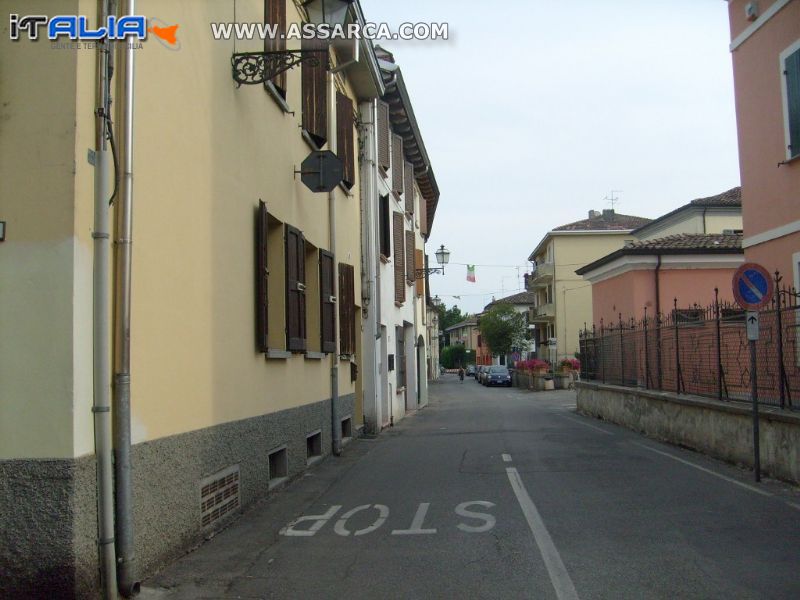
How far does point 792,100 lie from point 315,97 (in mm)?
8173

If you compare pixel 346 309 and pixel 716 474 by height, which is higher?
pixel 346 309

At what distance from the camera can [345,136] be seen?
587 inches

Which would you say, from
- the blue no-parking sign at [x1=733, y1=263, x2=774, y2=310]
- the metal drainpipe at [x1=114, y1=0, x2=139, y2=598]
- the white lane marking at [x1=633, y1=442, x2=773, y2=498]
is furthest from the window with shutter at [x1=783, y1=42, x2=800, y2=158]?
the metal drainpipe at [x1=114, y1=0, x2=139, y2=598]

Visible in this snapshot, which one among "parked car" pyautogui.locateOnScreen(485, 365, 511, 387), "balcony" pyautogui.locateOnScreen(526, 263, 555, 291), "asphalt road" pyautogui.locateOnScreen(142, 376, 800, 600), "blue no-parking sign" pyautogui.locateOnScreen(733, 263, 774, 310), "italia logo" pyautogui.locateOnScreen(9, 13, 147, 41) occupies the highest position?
"balcony" pyautogui.locateOnScreen(526, 263, 555, 291)

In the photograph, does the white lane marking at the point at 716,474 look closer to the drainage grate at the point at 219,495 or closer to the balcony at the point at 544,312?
the drainage grate at the point at 219,495

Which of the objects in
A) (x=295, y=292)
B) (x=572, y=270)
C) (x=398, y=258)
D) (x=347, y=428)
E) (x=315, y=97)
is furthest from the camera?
(x=572, y=270)

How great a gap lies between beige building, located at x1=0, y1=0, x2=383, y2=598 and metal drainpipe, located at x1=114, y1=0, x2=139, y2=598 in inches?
0.6

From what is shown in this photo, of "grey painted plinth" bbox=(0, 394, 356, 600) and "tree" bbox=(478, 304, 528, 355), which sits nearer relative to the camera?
"grey painted plinth" bbox=(0, 394, 356, 600)

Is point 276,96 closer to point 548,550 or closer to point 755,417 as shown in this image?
point 548,550

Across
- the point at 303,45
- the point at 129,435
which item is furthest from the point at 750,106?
the point at 129,435

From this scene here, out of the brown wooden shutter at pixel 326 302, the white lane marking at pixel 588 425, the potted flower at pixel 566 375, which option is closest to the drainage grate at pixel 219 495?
the brown wooden shutter at pixel 326 302

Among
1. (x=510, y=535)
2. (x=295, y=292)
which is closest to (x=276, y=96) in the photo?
(x=295, y=292)

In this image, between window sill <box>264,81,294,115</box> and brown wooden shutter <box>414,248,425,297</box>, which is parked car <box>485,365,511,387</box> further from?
window sill <box>264,81,294,115</box>

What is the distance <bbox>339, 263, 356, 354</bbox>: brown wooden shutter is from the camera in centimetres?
1448
